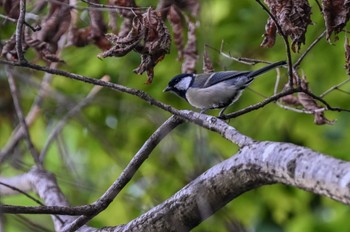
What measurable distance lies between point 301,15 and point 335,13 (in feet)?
0.31

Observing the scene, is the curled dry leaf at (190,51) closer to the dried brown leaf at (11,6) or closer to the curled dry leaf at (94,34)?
the curled dry leaf at (94,34)

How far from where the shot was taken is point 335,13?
203 cm

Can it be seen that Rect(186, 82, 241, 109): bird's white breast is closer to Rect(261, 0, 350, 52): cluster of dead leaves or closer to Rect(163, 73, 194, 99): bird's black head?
Rect(163, 73, 194, 99): bird's black head

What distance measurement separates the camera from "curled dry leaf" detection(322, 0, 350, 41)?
6.61 ft

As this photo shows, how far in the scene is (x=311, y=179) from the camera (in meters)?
1.55

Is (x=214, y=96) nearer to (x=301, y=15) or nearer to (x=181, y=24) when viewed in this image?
(x=181, y=24)

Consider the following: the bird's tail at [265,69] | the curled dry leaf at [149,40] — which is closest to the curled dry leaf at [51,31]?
the curled dry leaf at [149,40]

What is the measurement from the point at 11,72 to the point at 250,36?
1673mm

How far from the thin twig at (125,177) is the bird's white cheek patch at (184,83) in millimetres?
1495

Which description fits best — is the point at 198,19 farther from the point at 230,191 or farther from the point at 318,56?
the point at 318,56

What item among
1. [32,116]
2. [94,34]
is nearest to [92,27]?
[94,34]

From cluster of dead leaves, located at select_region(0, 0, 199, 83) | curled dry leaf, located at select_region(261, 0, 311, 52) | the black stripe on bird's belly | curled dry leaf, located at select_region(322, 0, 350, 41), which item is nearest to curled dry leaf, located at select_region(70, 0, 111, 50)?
cluster of dead leaves, located at select_region(0, 0, 199, 83)

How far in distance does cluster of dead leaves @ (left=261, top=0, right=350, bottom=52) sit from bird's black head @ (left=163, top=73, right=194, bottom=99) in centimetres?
164

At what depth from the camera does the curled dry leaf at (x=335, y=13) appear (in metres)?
2.01
